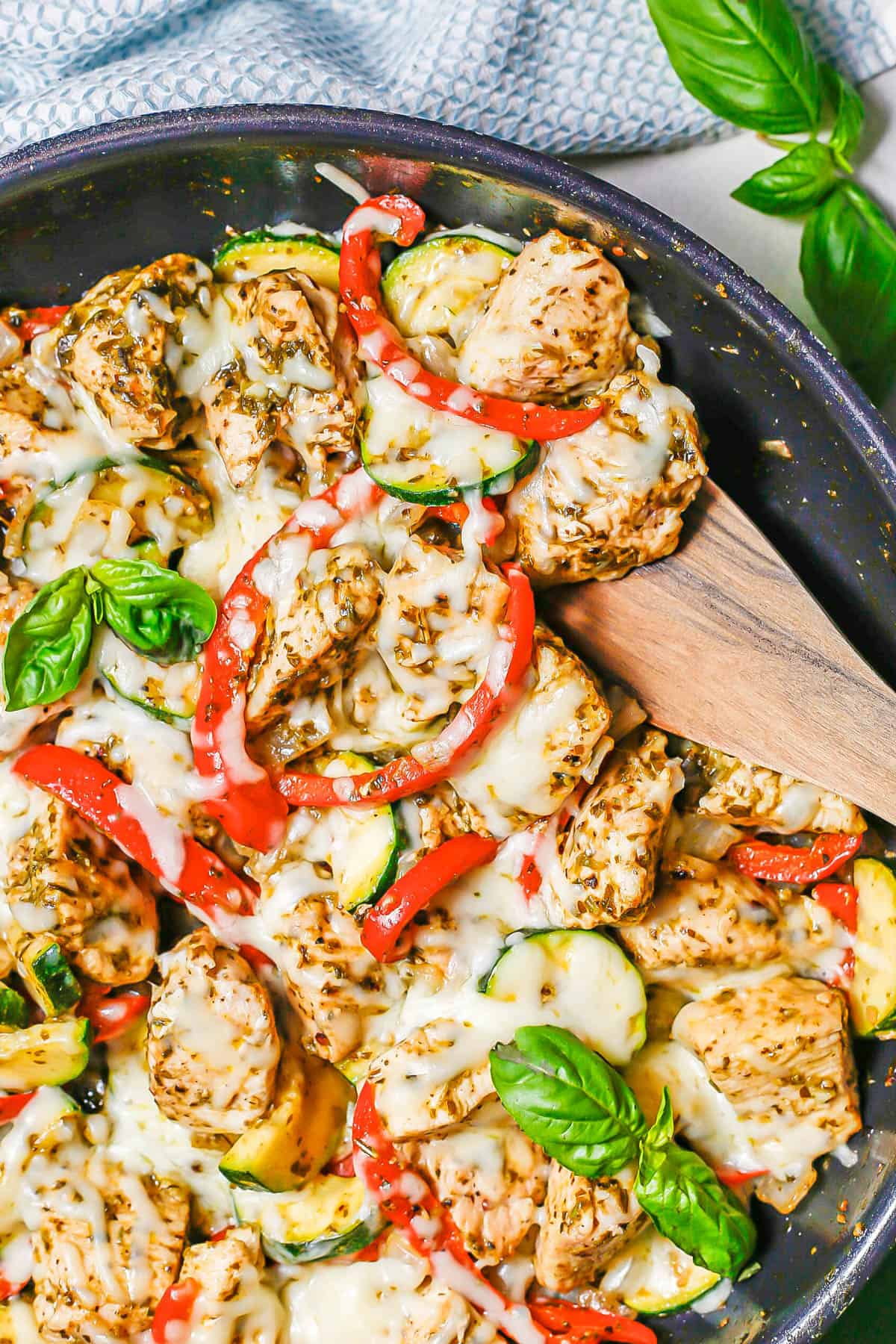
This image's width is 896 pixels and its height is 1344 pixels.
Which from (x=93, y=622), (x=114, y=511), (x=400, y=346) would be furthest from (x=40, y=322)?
(x=400, y=346)

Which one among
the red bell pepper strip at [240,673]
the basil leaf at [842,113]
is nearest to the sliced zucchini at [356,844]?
the red bell pepper strip at [240,673]

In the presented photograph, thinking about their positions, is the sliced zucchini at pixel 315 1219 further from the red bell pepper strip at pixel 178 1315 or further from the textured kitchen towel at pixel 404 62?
the textured kitchen towel at pixel 404 62

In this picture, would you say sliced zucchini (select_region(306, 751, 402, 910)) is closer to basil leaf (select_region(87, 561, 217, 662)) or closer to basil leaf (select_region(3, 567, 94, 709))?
basil leaf (select_region(87, 561, 217, 662))

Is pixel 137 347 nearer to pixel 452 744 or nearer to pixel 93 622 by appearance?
pixel 93 622

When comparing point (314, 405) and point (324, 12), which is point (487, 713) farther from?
point (324, 12)

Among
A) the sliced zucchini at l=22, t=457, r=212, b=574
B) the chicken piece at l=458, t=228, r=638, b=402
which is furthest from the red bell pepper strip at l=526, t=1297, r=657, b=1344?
the chicken piece at l=458, t=228, r=638, b=402

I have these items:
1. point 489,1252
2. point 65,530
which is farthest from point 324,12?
point 489,1252
